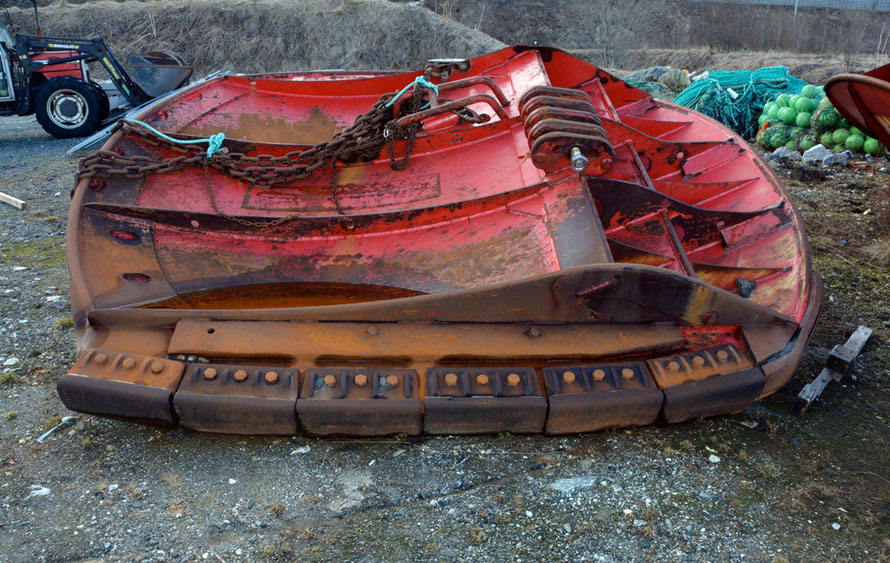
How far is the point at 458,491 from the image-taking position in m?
2.43

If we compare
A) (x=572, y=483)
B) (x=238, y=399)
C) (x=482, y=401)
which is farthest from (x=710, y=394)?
(x=238, y=399)

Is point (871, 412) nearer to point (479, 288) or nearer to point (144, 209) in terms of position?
point (479, 288)

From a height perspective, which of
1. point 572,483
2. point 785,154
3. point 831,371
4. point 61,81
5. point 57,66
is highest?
point 57,66

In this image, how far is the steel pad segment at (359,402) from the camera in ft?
8.18

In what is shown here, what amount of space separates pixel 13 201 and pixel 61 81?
447cm

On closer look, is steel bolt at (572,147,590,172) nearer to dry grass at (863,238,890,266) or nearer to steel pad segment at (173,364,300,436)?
steel pad segment at (173,364,300,436)

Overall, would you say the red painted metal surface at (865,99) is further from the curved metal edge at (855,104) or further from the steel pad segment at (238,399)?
the steel pad segment at (238,399)

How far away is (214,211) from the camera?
11.8ft

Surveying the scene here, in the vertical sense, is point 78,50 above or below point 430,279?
above

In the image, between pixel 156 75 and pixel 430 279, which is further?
pixel 156 75

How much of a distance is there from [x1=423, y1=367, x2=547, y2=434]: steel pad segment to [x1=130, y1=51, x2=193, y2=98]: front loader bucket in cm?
947

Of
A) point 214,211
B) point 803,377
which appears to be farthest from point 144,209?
point 803,377

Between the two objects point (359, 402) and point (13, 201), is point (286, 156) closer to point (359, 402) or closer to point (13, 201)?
point (359, 402)

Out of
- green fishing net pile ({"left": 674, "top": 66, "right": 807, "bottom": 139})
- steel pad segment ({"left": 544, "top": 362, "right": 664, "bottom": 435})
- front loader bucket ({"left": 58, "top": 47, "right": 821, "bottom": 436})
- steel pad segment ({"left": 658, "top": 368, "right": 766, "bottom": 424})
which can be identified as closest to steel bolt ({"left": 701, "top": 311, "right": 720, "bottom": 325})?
front loader bucket ({"left": 58, "top": 47, "right": 821, "bottom": 436})
